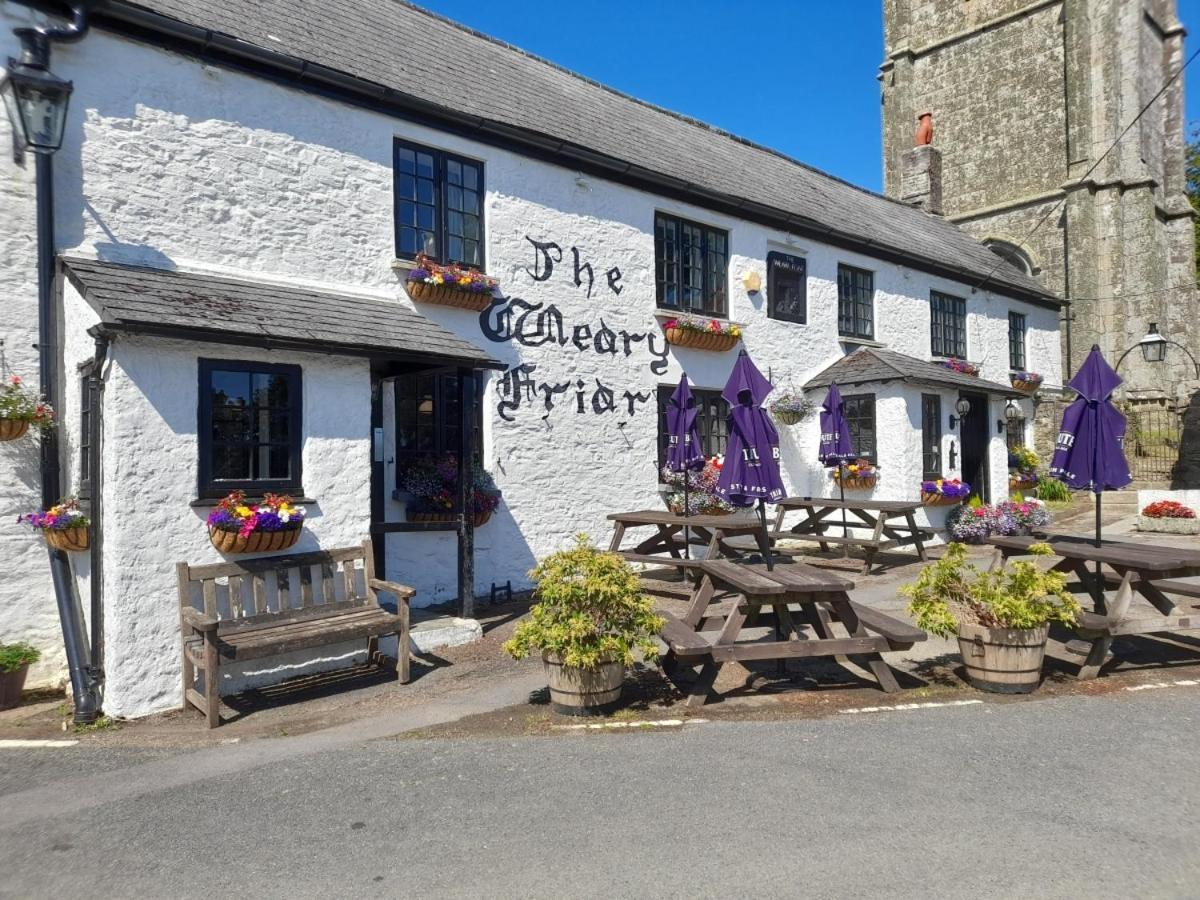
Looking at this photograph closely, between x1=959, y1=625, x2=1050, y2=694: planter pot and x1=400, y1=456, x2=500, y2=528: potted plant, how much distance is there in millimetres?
5103

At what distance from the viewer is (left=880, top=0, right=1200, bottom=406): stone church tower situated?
76.0 feet

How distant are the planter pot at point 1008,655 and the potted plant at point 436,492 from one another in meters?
5.10

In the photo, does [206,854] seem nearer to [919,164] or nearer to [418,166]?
[418,166]

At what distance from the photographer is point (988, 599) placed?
5734 mm

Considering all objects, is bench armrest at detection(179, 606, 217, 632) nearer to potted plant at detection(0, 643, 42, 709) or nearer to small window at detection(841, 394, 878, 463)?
potted plant at detection(0, 643, 42, 709)

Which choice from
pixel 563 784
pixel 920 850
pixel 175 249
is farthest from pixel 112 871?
pixel 175 249

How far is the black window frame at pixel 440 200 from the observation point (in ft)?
29.5

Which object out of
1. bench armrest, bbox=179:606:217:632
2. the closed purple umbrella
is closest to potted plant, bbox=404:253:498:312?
the closed purple umbrella

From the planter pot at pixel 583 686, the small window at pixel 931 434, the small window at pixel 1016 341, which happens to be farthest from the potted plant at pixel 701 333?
the small window at pixel 1016 341

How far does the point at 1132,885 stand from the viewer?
10.3 ft

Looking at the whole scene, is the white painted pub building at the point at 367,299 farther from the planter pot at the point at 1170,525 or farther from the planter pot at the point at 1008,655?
the planter pot at the point at 1008,655

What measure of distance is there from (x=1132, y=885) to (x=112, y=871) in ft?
14.3

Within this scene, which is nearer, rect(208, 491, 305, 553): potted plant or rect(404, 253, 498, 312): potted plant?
rect(208, 491, 305, 553): potted plant

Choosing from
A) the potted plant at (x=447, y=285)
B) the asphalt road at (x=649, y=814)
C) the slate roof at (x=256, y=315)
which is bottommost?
the asphalt road at (x=649, y=814)
